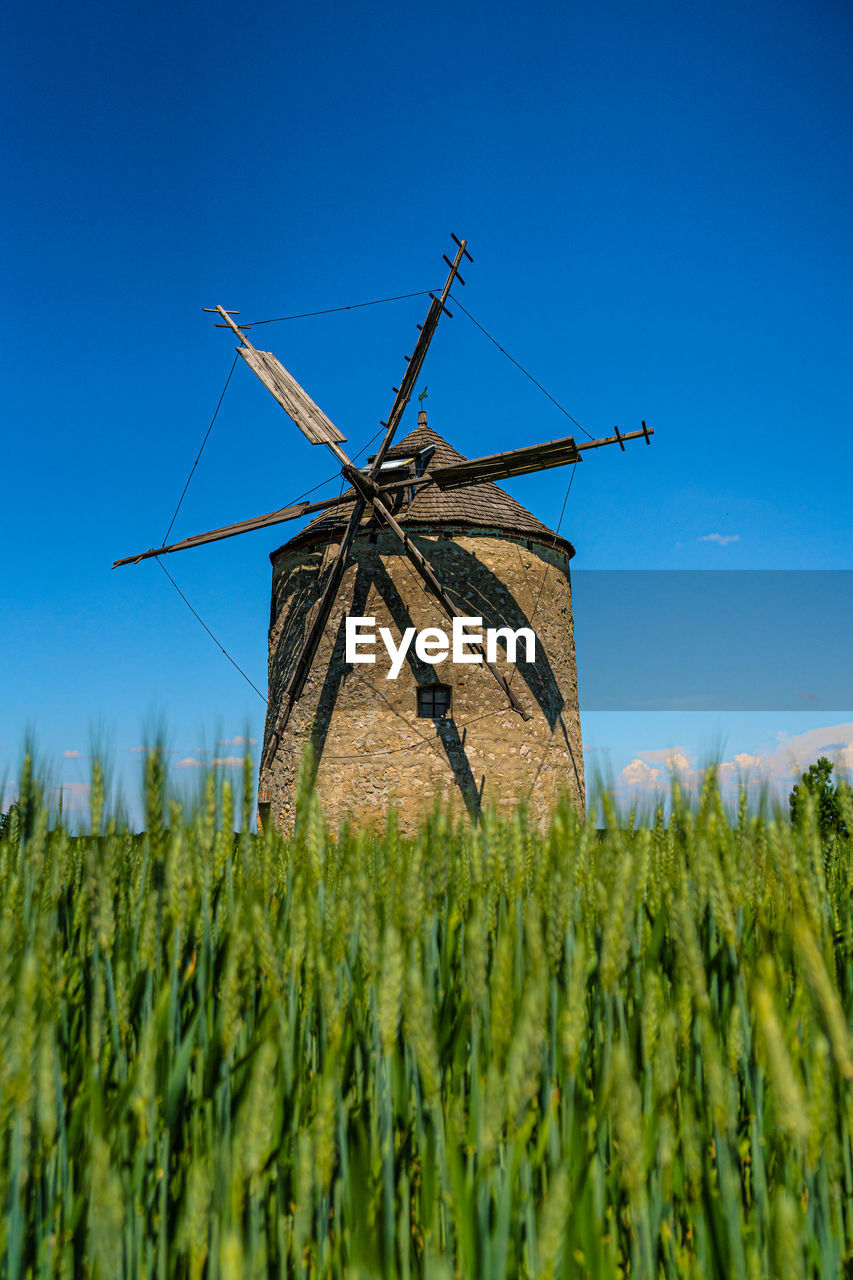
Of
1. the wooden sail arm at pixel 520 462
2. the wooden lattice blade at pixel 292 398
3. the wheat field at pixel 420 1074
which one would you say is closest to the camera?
the wheat field at pixel 420 1074

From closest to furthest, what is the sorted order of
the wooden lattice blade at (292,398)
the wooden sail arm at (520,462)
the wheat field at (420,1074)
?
the wheat field at (420,1074)
the wooden sail arm at (520,462)
the wooden lattice blade at (292,398)

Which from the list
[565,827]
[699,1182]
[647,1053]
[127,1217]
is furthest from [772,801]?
[127,1217]

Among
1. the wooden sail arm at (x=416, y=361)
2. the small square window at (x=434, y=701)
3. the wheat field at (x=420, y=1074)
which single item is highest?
the wooden sail arm at (x=416, y=361)

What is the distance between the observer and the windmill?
988 cm

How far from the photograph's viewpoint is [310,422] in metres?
11.6

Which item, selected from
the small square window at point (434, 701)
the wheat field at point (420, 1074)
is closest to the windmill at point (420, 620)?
the small square window at point (434, 701)

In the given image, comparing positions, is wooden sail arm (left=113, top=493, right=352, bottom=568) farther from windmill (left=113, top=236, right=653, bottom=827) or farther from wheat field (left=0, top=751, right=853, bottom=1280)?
wheat field (left=0, top=751, right=853, bottom=1280)

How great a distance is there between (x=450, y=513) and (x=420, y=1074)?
987 cm

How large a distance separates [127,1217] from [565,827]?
119cm

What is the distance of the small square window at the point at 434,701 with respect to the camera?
10.0m

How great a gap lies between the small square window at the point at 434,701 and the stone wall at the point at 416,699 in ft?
0.30

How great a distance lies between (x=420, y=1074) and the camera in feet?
3.65

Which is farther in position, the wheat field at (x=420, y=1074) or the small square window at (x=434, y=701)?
the small square window at (x=434, y=701)
